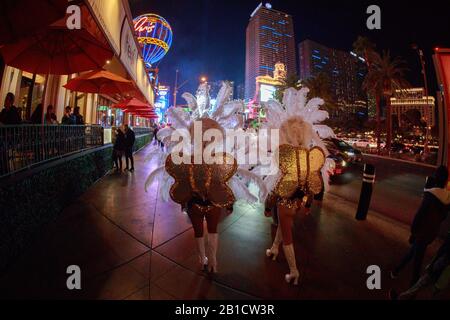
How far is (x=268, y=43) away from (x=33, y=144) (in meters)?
152

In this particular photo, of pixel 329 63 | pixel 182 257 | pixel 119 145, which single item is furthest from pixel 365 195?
pixel 329 63

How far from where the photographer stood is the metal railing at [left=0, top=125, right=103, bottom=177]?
3218 millimetres

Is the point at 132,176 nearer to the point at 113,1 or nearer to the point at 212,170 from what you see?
the point at 113,1

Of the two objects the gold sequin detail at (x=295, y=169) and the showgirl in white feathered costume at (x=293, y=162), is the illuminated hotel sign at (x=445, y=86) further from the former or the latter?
the gold sequin detail at (x=295, y=169)

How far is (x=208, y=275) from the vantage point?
10.2 ft

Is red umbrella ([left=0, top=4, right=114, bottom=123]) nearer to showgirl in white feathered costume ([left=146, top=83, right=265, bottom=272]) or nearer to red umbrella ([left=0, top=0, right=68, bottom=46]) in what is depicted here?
red umbrella ([left=0, top=0, right=68, bottom=46])

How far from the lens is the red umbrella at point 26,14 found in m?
3.22

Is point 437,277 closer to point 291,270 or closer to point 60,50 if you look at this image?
point 291,270

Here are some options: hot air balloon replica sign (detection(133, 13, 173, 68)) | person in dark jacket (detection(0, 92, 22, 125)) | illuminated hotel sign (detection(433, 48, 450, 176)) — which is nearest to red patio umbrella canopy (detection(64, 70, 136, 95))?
person in dark jacket (detection(0, 92, 22, 125))

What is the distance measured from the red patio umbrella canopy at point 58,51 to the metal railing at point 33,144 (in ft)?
5.11

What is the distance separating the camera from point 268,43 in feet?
453

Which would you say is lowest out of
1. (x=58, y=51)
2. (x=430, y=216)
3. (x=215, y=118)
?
(x=430, y=216)

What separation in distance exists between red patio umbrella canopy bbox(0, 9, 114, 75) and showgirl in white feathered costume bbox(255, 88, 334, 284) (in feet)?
14.6

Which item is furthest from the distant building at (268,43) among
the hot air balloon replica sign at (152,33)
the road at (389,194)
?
the road at (389,194)
